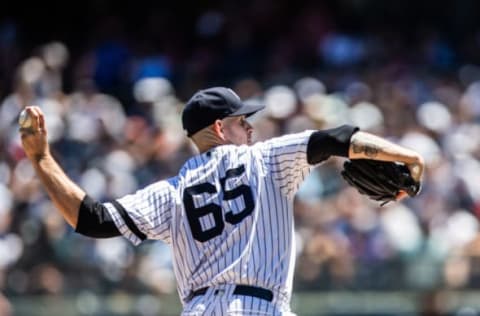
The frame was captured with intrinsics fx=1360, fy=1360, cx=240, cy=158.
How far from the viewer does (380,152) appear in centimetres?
528

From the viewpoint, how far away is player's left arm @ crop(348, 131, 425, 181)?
5.29 m

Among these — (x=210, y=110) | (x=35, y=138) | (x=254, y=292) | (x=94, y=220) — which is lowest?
(x=254, y=292)

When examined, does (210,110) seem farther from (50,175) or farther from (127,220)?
(50,175)

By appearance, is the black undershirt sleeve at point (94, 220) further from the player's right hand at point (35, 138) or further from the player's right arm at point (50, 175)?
the player's right hand at point (35, 138)

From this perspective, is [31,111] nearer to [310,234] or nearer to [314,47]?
[310,234]

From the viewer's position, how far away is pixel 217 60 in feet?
51.8

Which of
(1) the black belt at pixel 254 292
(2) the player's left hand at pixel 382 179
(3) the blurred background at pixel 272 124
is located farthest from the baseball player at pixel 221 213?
(3) the blurred background at pixel 272 124

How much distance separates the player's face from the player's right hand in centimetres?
76

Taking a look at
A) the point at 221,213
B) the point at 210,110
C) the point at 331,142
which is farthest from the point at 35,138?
the point at 331,142

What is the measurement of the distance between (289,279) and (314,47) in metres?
10.5

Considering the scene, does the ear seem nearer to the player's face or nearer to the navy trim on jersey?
the player's face

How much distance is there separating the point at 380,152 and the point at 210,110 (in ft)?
2.71

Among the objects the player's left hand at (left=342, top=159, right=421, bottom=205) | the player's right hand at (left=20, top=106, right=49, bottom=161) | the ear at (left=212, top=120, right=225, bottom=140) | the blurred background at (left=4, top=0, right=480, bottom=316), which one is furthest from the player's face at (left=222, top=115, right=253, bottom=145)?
the blurred background at (left=4, top=0, right=480, bottom=316)

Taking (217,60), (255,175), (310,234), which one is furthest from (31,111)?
(217,60)
